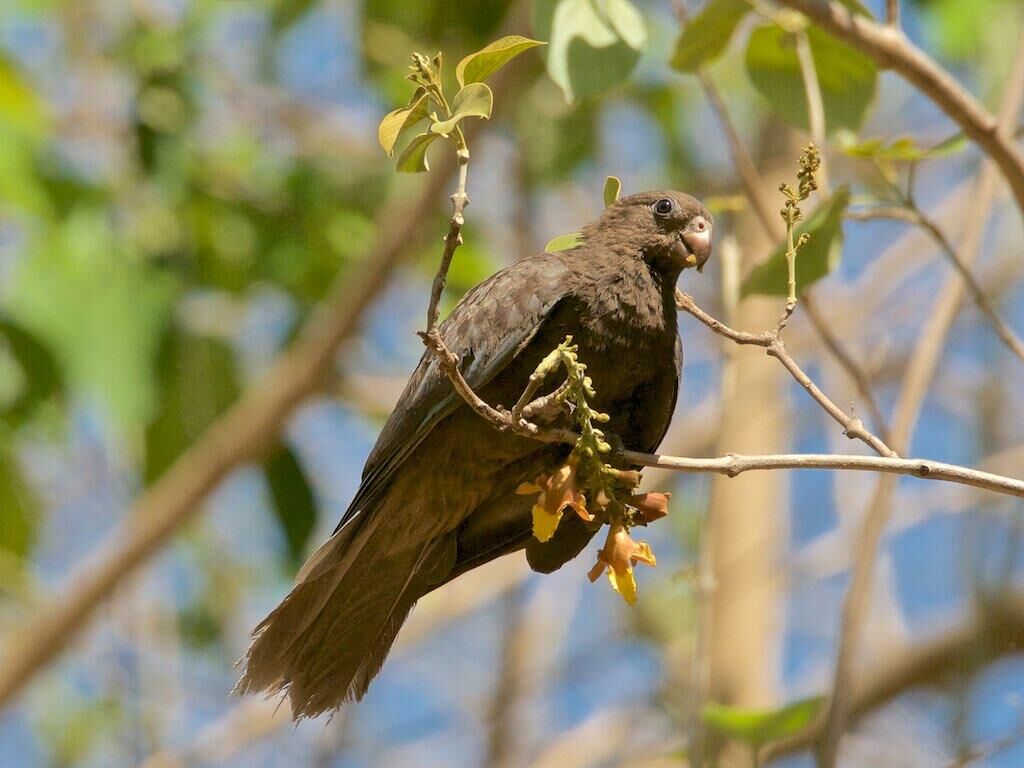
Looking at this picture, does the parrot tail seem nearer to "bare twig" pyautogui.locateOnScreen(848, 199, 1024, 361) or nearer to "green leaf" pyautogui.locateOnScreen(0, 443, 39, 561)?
"bare twig" pyautogui.locateOnScreen(848, 199, 1024, 361)

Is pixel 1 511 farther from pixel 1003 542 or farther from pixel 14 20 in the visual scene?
pixel 1003 542

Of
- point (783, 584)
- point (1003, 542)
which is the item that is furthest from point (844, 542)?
point (1003, 542)

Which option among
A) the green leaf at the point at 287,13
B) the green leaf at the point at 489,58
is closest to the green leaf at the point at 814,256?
the green leaf at the point at 489,58

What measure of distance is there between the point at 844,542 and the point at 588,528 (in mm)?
4169

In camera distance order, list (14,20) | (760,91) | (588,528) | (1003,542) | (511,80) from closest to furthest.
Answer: (588,528)
(1003,542)
(760,91)
(511,80)
(14,20)

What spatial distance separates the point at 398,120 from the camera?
2203mm

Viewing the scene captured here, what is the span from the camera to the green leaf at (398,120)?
7.15 feet

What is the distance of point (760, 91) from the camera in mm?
3551

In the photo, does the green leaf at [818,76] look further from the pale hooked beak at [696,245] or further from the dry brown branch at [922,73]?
the pale hooked beak at [696,245]

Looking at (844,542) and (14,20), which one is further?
(844,542)

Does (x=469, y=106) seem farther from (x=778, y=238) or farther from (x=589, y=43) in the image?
(x=778, y=238)

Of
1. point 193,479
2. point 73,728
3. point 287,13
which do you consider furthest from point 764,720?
point 73,728

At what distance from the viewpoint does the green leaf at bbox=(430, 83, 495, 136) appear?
2.07m

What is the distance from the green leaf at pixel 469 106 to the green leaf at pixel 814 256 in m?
1.05
